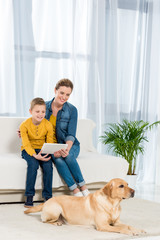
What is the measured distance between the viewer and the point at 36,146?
3.51 meters

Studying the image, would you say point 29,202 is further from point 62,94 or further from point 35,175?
point 62,94

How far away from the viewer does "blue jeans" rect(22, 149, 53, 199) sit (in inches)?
129

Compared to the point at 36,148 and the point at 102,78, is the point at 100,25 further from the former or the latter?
the point at 36,148

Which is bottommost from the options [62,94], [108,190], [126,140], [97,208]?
[97,208]

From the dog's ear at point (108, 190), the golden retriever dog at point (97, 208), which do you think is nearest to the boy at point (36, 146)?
the golden retriever dog at point (97, 208)

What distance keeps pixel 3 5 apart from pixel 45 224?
2.60 meters

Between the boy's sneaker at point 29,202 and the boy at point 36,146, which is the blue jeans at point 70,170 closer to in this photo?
the boy at point 36,146

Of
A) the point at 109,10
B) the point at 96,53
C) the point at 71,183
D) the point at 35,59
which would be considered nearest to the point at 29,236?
the point at 71,183

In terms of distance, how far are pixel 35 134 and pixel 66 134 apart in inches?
11.9

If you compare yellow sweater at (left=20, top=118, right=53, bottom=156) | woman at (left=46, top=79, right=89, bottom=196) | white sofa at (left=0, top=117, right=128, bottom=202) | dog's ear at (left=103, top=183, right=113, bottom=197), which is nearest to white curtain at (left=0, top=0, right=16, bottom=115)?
white sofa at (left=0, top=117, right=128, bottom=202)

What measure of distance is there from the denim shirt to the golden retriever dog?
3.28ft

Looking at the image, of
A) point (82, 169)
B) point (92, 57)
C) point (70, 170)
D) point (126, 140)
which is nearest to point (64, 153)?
point (70, 170)

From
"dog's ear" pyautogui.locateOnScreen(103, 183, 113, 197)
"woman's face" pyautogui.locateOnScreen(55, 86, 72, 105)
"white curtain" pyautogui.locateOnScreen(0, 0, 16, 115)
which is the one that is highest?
"white curtain" pyautogui.locateOnScreen(0, 0, 16, 115)

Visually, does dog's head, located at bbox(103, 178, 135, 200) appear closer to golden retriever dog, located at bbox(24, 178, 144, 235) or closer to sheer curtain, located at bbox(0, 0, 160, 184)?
golden retriever dog, located at bbox(24, 178, 144, 235)
